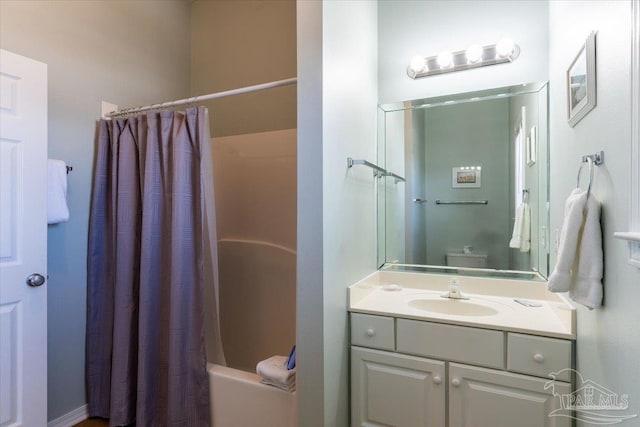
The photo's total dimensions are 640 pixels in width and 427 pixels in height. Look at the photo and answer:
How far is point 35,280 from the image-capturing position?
5.52ft

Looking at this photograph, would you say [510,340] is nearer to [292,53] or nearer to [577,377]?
[577,377]

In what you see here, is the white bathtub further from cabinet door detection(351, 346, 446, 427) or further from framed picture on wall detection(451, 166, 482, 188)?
framed picture on wall detection(451, 166, 482, 188)

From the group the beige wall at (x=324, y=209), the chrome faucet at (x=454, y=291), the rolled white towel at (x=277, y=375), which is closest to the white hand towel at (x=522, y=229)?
the chrome faucet at (x=454, y=291)

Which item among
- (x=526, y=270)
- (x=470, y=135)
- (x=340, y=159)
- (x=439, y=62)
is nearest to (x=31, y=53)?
(x=340, y=159)

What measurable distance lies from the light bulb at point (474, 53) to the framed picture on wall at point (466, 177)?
632mm

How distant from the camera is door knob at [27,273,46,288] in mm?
1664

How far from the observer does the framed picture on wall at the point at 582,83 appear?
1.04m

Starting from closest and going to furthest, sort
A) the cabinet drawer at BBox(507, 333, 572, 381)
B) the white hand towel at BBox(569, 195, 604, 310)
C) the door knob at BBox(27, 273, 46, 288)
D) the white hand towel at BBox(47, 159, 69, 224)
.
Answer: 1. the white hand towel at BBox(569, 195, 604, 310)
2. the cabinet drawer at BBox(507, 333, 572, 381)
3. the door knob at BBox(27, 273, 46, 288)
4. the white hand towel at BBox(47, 159, 69, 224)

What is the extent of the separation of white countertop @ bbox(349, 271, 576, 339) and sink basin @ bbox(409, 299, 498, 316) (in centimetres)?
4

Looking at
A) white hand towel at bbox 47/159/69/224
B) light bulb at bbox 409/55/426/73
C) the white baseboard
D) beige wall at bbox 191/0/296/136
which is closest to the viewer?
white hand towel at bbox 47/159/69/224

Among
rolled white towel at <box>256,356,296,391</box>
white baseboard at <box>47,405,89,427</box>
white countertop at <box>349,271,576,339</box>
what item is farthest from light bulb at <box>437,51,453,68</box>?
white baseboard at <box>47,405,89,427</box>

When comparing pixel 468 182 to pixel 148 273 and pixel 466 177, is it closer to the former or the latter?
pixel 466 177

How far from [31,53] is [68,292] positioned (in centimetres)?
138

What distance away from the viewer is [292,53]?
8.24 feet
